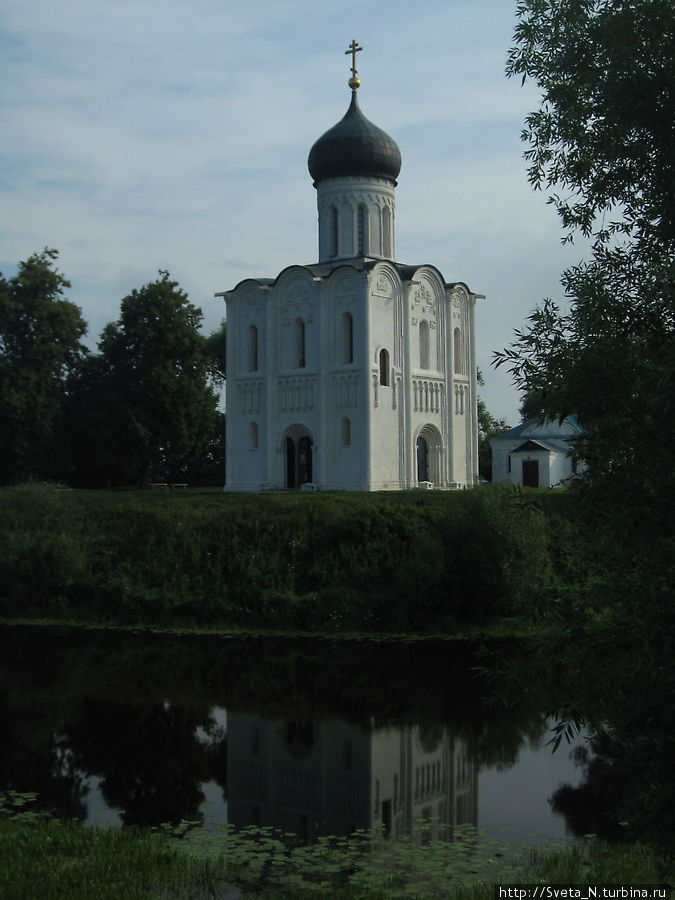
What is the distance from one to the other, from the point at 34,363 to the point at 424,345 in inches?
538

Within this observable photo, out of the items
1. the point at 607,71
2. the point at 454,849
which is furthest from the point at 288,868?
the point at 607,71

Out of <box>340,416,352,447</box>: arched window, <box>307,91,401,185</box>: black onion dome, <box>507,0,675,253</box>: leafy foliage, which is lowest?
<box>507,0,675,253</box>: leafy foliage

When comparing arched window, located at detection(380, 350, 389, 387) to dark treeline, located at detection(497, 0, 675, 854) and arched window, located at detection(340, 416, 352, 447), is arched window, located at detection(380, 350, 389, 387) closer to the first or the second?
arched window, located at detection(340, 416, 352, 447)

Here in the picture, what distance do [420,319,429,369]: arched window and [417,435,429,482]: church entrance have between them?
2.32 meters

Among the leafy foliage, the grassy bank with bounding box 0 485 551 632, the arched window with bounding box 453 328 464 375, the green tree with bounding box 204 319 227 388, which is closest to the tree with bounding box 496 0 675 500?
the leafy foliage

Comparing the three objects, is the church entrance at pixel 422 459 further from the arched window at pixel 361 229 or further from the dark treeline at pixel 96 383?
the dark treeline at pixel 96 383

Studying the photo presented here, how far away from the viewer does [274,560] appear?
20453 mm

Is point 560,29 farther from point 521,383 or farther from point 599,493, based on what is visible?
point 599,493

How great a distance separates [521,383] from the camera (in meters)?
5.72

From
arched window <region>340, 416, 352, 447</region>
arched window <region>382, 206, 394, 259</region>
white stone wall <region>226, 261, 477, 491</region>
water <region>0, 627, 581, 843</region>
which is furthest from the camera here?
arched window <region>382, 206, 394, 259</region>

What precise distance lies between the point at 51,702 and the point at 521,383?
34.4 ft

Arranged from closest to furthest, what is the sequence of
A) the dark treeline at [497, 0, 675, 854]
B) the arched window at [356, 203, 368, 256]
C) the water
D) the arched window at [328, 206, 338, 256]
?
the dark treeline at [497, 0, 675, 854]
the water
the arched window at [356, 203, 368, 256]
the arched window at [328, 206, 338, 256]

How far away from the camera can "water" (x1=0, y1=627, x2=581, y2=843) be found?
385 inches

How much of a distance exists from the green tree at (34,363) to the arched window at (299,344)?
9389 millimetres
